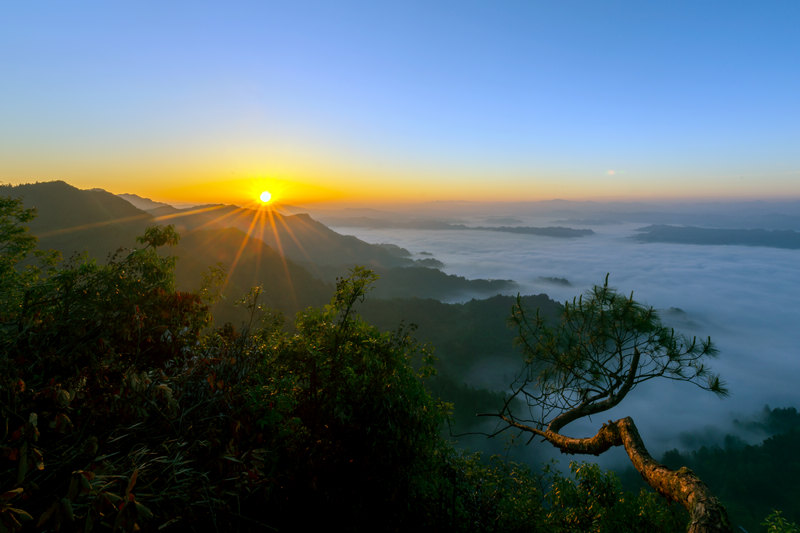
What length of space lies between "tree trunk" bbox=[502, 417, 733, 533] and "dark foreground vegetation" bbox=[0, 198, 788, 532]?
8.88 ft

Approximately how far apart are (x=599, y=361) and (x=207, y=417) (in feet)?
21.7

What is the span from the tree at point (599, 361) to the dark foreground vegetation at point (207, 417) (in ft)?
6.78

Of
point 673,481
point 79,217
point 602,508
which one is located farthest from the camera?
point 79,217

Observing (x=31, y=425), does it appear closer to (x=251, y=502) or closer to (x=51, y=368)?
(x=51, y=368)

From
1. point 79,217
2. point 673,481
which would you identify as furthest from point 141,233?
point 673,481

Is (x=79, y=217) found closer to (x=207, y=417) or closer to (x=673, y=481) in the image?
(x=207, y=417)

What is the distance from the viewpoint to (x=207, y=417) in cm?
424

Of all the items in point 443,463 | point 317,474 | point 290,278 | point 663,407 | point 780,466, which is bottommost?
point 663,407

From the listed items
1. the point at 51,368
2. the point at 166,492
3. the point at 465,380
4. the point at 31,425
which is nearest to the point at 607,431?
the point at 166,492

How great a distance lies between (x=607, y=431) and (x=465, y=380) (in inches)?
3596

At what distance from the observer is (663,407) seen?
113188 mm

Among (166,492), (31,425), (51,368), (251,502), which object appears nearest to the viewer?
(31,425)

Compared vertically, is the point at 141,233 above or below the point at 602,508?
above

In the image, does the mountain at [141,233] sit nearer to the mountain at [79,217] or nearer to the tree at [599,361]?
the mountain at [79,217]
